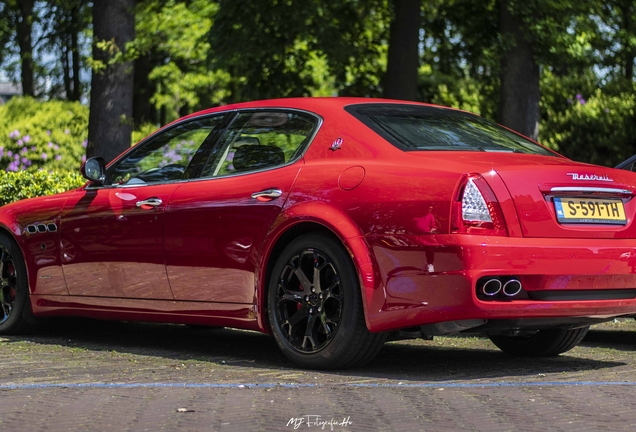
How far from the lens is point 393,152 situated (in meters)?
6.00

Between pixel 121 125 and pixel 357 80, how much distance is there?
663 cm

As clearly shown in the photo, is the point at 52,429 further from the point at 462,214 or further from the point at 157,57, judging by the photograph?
the point at 157,57

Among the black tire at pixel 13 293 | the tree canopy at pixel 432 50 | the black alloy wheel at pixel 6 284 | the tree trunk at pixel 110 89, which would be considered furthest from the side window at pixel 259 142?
the tree trunk at pixel 110 89

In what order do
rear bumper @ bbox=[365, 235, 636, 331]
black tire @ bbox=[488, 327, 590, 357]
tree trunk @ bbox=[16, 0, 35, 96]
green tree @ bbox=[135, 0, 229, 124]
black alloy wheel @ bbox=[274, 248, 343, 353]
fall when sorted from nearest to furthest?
rear bumper @ bbox=[365, 235, 636, 331]
black alloy wheel @ bbox=[274, 248, 343, 353]
black tire @ bbox=[488, 327, 590, 357]
green tree @ bbox=[135, 0, 229, 124]
tree trunk @ bbox=[16, 0, 35, 96]

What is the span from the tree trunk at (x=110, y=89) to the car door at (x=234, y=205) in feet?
26.7

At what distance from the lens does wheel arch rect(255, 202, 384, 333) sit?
5797 millimetres

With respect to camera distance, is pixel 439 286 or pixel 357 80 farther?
pixel 357 80

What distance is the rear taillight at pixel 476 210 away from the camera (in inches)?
218

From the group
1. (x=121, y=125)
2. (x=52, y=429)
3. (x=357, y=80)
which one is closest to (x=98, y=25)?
(x=121, y=125)

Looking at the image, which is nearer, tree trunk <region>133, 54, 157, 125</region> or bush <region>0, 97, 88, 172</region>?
bush <region>0, 97, 88, 172</region>

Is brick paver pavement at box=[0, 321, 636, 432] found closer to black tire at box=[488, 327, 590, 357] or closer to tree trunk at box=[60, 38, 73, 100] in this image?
black tire at box=[488, 327, 590, 357]

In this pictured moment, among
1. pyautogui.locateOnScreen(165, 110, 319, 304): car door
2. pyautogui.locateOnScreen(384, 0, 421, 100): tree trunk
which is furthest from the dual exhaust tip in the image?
pyautogui.locateOnScreen(384, 0, 421, 100): tree trunk

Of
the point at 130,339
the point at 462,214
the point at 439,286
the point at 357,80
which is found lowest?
the point at 130,339

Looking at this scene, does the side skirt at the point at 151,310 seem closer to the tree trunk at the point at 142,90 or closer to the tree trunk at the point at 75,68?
the tree trunk at the point at 142,90
